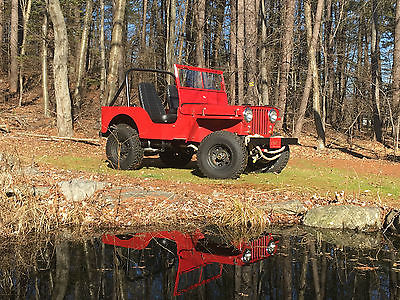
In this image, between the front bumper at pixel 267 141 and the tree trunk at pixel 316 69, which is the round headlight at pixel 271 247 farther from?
the tree trunk at pixel 316 69

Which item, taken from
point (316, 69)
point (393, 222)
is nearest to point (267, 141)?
point (393, 222)

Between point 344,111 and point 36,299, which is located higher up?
point 344,111

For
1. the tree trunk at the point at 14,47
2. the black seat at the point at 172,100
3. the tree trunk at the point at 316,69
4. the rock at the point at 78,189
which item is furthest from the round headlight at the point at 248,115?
the tree trunk at the point at 14,47

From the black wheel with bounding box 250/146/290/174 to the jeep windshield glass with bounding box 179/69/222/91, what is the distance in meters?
2.06

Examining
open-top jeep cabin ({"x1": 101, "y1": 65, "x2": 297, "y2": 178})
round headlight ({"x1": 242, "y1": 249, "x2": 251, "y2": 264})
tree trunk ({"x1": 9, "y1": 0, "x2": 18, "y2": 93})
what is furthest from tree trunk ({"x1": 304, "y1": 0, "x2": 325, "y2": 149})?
tree trunk ({"x1": 9, "y1": 0, "x2": 18, "y2": 93})

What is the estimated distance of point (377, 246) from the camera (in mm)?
5660

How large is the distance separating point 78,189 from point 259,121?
13.2ft

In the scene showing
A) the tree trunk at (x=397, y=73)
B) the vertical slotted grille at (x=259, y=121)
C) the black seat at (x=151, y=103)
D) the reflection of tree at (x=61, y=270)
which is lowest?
the reflection of tree at (x=61, y=270)

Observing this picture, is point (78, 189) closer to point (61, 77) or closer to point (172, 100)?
point (172, 100)

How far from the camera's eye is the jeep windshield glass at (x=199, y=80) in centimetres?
970

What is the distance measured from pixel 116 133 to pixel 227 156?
9.43 feet

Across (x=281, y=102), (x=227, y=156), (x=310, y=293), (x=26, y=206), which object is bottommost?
(x=310, y=293)

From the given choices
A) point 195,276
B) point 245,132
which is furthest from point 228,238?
point 245,132

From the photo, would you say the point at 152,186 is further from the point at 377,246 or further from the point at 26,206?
the point at 377,246
